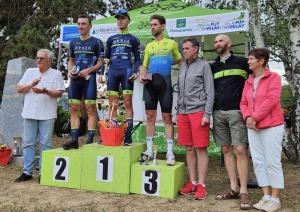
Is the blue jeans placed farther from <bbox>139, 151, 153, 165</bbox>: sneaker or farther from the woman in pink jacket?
the woman in pink jacket

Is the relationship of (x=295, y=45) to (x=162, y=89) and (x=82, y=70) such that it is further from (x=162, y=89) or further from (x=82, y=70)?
(x=82, y=70)

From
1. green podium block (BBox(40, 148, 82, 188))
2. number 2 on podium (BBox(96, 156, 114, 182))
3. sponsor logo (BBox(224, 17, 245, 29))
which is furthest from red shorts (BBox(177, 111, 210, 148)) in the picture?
sponsor logo (BBox(224, 17, 245, 29))

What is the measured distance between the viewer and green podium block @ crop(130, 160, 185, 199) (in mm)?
3729

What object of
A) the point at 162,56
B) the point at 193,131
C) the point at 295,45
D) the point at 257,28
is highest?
the point at 257,28

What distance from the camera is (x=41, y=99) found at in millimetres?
4457

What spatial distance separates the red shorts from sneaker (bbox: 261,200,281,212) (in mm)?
869

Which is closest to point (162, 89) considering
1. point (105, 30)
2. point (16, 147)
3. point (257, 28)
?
point (257, 28)

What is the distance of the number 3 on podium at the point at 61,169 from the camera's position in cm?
420

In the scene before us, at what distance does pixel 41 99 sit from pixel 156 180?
1968 mm

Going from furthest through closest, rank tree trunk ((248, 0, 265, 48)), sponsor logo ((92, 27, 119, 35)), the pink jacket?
sponsor logo ((92, 27, 119, 35)) < tree trunk ((248, 0, 265, 48)) < the pink jacket

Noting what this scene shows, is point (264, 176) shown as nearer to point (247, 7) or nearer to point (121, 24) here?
point (121, 24)

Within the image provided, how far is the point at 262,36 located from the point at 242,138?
308cm

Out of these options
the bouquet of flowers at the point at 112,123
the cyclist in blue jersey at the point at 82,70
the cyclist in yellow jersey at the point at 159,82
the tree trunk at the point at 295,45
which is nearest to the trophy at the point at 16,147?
the cyclist in blue jersey at the point at 82,70

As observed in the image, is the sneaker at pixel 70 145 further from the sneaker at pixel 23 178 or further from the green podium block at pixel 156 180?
the green podium block at pixel 156 180
